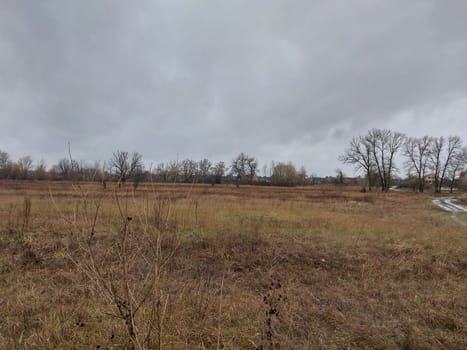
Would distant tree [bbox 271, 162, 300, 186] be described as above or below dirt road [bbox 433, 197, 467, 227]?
above

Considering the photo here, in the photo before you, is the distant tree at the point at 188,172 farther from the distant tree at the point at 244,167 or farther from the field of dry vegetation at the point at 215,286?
the distant tree at the point at 244,167

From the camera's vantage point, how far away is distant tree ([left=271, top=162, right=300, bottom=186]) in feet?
289

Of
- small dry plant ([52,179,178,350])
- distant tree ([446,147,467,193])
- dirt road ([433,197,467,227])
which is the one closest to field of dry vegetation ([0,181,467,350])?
small dry plant ([52,179,178,350])

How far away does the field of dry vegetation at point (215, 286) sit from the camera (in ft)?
8.36

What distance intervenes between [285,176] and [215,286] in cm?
8701

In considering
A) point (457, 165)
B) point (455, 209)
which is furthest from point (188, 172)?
point (457, 165)

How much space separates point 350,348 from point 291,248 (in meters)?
4.19

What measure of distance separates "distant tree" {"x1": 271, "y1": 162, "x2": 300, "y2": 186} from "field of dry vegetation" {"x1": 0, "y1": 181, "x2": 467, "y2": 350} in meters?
79.7

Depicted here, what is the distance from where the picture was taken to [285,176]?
8931 cm

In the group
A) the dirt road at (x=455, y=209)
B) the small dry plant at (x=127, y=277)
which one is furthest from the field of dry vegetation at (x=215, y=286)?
the dirt road at (x=455, y=209)

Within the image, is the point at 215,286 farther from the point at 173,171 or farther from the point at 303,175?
the point at 303,175

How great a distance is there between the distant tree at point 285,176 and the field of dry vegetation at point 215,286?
7969 centimetres

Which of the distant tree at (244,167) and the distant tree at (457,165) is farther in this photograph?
the distant tree at (244,167)

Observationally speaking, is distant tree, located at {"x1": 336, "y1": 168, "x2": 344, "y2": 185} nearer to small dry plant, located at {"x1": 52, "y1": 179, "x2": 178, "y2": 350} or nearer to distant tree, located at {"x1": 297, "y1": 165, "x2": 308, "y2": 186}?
distant tree, located at {"x1": 297, "y1": 165, "x2": 308, "y2": 186}
